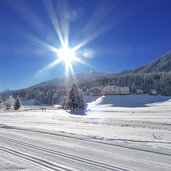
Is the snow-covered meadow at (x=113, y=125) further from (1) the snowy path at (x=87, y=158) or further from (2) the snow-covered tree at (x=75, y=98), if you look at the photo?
(2) the snow-covered tree at (x=75, y=98)

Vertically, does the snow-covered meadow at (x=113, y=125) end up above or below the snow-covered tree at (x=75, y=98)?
below

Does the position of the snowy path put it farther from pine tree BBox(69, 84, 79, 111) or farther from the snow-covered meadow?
pine tree BBox(69, 84, 79, 111)

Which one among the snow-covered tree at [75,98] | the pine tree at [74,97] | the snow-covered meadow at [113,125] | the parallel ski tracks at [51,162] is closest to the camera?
the parallel ski tracks at [51,162]

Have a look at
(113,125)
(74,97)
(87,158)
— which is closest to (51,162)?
(87,158)

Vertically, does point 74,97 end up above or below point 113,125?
above

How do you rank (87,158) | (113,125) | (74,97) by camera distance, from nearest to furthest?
(87,158) → (113,125) → (74,97)

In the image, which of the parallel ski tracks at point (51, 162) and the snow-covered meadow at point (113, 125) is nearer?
the parallel ski tracks at point (51, 162)

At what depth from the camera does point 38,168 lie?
1000cm

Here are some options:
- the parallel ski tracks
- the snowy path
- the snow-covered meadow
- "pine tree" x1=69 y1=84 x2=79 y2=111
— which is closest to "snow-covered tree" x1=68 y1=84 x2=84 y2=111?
"pine tree" x1=69 y1=84 x2=79 y2=111

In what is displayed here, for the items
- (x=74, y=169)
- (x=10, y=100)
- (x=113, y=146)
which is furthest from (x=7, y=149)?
(x=10, y=100)

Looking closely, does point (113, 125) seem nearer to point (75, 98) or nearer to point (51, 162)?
point (51, 162)

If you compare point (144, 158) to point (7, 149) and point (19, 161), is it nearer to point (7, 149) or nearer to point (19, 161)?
point (19, 161)

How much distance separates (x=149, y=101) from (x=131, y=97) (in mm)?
9120

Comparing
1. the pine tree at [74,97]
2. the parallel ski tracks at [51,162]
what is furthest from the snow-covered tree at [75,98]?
the parallel ski tracks at [51,162]
